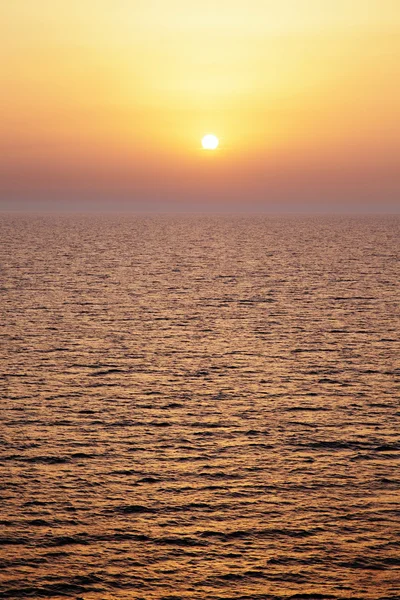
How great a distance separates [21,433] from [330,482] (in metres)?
17.8

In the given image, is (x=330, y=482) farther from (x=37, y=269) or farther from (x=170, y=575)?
(x=37, y=269)

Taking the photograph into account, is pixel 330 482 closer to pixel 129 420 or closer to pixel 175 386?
pixel 129 420

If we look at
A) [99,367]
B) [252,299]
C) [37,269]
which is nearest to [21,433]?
[99,367]

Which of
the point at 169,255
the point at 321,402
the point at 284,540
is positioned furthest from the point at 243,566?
the point at 169,255

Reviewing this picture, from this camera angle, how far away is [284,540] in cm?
3084

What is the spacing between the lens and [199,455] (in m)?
40.1

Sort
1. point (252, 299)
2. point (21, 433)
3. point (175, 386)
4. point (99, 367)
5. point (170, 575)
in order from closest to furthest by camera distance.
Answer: point (170, 575), point (21, 433), point (175, 386), point (99, 367), point (252, 299)

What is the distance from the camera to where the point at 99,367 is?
196ft

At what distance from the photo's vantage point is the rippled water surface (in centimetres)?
2841

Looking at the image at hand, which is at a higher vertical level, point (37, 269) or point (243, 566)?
point (37, 269)

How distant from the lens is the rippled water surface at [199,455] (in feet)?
93.2

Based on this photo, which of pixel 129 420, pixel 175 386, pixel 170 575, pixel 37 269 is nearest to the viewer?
pixel 170 575

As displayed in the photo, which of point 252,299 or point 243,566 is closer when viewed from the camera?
point 243,566

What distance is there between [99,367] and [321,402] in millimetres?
18867
